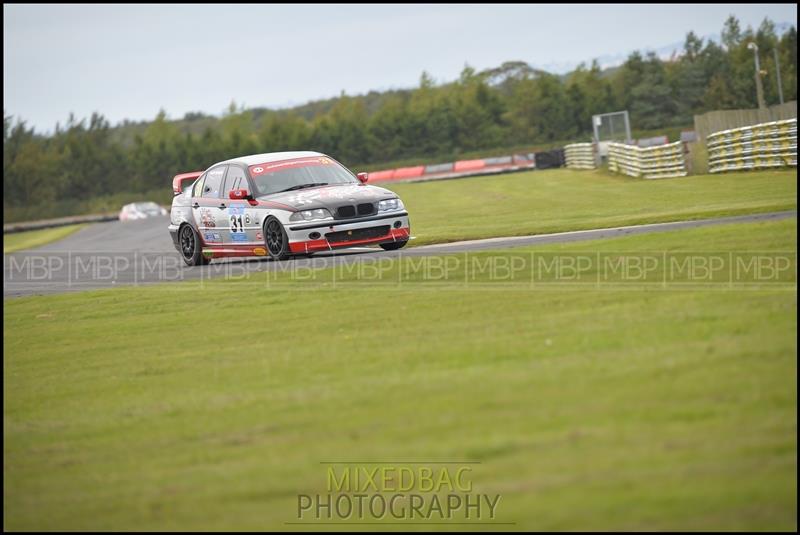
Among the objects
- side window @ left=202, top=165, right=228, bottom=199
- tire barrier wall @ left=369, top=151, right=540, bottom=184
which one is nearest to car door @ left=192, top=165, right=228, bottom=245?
side window @ left=202, top=165, right=228, bottom=199

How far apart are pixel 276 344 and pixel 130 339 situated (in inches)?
82.3

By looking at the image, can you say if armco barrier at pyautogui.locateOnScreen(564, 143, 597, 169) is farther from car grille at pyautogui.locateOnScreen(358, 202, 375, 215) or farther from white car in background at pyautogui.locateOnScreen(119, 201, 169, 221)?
car grille at pyautogui.locateOnScreen(358, 202, 375, 215)

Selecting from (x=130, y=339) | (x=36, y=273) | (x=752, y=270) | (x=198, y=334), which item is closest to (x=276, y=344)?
(x=198, y=334)

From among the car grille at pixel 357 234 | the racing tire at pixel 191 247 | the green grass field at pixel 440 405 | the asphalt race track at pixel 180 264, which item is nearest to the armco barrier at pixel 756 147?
the asphalt race track at pixel 180 264

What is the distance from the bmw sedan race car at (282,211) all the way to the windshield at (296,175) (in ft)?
0.04

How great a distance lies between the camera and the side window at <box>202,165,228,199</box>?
1653 centimetres

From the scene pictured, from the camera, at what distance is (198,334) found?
1045 centimetres

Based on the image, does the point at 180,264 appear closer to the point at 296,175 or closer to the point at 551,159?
the point at 296,175

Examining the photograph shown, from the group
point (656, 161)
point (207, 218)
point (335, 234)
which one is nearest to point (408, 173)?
point (656, 161)

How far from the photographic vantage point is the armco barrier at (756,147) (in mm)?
26047

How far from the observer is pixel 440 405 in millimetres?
6633

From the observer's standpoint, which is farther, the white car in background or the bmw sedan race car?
the white car in background

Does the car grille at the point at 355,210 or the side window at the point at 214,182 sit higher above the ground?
the side window at the point at 214,182

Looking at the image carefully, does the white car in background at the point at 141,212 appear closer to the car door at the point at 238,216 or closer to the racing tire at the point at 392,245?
the car door at the point at 238,216
